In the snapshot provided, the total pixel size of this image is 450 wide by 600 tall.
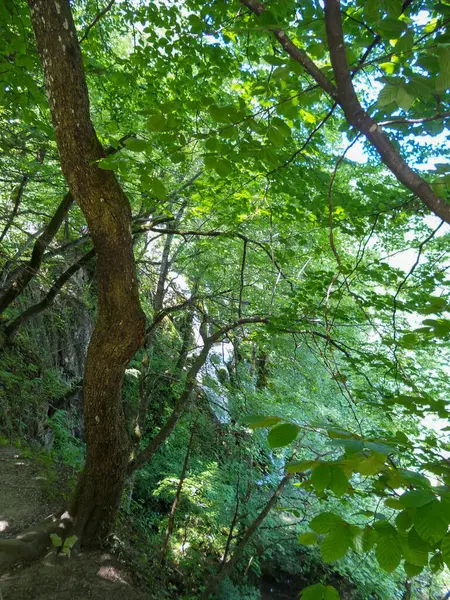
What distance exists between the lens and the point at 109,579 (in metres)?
3.29

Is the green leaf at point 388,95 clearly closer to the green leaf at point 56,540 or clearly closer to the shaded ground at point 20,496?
the green leaf at point 56,540

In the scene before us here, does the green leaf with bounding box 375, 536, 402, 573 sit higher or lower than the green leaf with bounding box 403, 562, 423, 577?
higher

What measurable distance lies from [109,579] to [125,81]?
16.3ft

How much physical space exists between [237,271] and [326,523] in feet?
23.1

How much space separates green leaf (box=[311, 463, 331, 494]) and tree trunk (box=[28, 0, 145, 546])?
7.44 ft

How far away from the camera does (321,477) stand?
916 millimetres

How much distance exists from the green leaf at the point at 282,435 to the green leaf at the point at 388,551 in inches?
13.6

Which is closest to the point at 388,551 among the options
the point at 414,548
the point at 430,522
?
Result: the point at 414,548

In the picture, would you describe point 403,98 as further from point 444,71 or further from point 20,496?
point 20,496

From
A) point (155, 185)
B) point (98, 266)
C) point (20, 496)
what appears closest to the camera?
point (155, 185)

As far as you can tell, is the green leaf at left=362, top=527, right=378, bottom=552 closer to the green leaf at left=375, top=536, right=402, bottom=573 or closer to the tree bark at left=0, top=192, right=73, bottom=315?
the green leaf at left=375, top=536, right=402, bottom=573

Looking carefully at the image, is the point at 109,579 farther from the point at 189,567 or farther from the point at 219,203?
the point at 219,203

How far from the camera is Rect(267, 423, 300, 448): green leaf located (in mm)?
924

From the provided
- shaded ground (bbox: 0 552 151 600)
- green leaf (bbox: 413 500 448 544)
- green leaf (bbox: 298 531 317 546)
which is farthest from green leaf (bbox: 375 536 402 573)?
shaded ground (bbox: 0 552 151 600)
